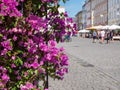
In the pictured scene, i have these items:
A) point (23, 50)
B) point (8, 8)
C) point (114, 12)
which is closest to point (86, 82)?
point (23, 50)

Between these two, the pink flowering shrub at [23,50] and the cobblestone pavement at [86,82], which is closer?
the pink flowering shrub at [23,50]

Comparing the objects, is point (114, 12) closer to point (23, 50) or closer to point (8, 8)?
point (23, 50)

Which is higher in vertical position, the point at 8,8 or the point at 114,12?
the point at 8,8

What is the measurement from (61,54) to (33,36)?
485mm

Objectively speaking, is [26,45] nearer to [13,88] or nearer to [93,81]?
[13,88]

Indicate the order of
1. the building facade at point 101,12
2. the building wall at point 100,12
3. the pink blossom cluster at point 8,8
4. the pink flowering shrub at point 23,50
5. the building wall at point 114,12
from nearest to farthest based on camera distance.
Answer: the pink blossom cluster at point 8,8 < the pink flowering shrub at point 23,50 < the building wall at point 114,12 < the building facade at point 101,12 < the building wall at point 100,12

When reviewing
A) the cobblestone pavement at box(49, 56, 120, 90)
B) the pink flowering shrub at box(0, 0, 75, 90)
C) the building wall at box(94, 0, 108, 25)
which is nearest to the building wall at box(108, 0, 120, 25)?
the building wall at box(94, 0, 108, 25)

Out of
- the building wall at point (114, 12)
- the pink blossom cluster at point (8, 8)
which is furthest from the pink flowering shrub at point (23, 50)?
the building wall at point (114, 12)

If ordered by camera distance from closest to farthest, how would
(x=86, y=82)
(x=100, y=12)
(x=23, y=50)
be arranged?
(x=23, y=50), (x=86, y=82), (x=100, y=12)

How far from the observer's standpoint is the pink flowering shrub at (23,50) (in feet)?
15.7

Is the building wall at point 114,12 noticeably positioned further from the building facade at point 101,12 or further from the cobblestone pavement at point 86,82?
the cobblestone pavement at point 86,82

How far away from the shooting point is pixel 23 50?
4.95 m

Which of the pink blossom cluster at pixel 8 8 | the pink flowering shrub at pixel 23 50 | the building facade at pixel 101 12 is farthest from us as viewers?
the building facade at pixel 101 12

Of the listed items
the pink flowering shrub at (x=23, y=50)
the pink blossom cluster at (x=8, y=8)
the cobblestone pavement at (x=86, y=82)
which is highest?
the pink blossom cluster at (x=8, y=8)
